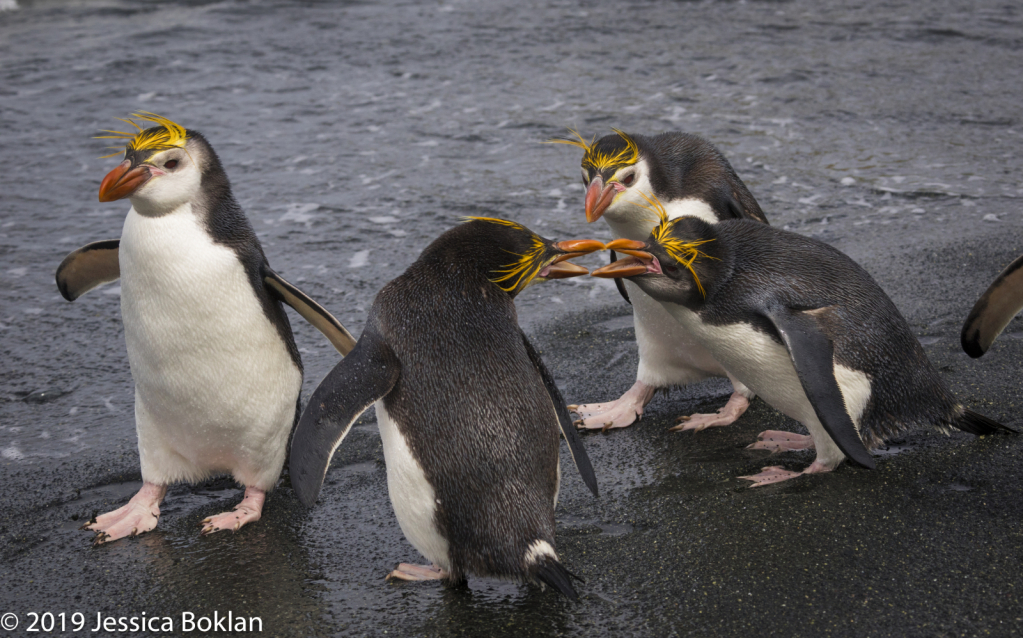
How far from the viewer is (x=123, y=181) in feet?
10.1

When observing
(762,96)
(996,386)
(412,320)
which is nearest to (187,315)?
(412,320)

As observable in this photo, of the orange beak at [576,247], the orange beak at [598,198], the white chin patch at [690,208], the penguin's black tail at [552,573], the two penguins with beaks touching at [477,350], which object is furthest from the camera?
the white chin patch at [690,208]

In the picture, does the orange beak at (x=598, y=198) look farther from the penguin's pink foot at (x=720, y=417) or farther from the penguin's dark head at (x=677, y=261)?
the penguin's pink foot at (x=720, y=417)

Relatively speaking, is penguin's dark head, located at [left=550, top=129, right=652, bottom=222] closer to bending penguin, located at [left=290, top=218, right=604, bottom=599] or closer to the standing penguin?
the standing penguin

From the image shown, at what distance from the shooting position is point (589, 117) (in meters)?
7.56

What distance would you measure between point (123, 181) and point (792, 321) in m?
2.18

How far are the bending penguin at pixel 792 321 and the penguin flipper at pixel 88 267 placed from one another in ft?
6.37

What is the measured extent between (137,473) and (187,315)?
800mm

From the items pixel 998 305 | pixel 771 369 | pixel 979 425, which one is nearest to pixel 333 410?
pixel 771 369

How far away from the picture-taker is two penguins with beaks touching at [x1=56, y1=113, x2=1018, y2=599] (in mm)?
2605

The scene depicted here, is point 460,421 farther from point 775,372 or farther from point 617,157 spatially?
point 617,157

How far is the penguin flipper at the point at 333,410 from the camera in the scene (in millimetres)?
2578

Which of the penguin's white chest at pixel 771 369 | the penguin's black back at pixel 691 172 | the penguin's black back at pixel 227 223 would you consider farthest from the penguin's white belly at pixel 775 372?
the penguin's black back at pixel 227 223

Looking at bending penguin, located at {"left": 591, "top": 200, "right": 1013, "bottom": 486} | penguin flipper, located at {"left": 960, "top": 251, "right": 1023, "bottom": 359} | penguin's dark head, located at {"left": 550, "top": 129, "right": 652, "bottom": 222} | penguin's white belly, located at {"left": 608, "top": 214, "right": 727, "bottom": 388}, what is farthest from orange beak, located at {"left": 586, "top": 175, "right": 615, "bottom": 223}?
penguin flipper, located at {"left": 960, "top": 251, "right": 1023, "bottom": 359}
